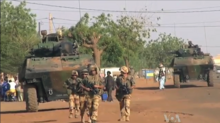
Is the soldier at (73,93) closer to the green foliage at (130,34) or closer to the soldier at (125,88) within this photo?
the soldier at (125,88)

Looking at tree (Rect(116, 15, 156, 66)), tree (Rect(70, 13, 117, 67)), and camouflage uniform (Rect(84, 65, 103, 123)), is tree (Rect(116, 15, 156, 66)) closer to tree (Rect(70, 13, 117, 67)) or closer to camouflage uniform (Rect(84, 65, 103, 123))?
tree (Rect(70, 13, 117, 67))

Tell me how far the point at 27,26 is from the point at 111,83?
17453 mm

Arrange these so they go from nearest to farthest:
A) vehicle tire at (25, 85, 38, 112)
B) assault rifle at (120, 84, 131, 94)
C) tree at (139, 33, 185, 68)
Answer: assault rifle at (120, 84, 131, 94), vehicle tire at (25, 85, 38, 112), tree at (139, 33, 185, 68)

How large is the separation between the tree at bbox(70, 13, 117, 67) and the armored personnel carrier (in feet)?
25.5

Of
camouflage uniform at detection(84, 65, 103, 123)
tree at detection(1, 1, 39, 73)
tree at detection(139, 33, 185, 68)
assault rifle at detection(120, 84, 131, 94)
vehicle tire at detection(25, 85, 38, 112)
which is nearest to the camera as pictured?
camouflage uniform at detection(84, 65, 103, 123)

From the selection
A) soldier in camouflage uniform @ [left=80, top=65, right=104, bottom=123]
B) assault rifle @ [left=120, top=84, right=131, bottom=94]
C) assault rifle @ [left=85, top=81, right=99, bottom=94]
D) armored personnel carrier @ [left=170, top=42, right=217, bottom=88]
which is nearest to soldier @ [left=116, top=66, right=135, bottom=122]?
assault rifle @ [left=120, top=84, right=131, bottom=94]

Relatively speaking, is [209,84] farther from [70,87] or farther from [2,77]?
[70,87]

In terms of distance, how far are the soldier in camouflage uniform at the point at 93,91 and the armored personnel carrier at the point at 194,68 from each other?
19.0 metres

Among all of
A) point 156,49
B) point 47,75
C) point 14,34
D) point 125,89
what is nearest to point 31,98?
point 47,75

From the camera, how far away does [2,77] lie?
3089 centimetres

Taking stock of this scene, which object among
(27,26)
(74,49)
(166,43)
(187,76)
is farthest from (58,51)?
(166,43)

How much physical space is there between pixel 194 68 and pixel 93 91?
19503mm

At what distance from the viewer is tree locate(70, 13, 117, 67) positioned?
135 feet

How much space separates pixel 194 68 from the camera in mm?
32781
